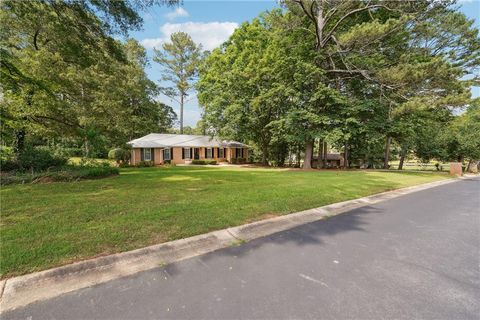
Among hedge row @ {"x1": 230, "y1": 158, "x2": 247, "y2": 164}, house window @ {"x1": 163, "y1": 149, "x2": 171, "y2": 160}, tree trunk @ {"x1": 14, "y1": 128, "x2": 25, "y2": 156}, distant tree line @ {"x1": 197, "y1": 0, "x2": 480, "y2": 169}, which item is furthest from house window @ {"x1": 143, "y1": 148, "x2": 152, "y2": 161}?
tree trunk @ {"x1": 14, "y1": 128, "x2": 25, "y2": 156}

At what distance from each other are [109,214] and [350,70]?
16843 mm

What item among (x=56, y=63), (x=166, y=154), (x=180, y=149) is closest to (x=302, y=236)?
(x=56, y=63)

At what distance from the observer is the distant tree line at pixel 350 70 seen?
13.7 meters

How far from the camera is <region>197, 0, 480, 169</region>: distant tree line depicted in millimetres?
13719

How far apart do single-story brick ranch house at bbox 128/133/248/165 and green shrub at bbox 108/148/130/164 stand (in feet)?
2.94

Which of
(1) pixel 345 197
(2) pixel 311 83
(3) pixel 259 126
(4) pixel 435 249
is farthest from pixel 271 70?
(4) pixel 435 249

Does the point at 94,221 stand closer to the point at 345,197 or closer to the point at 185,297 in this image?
the point at 185,297

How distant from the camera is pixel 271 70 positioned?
57.4ft

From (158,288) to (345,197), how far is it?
625 cm

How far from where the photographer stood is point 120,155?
2088 centimetres

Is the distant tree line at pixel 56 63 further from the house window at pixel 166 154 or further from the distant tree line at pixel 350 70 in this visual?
the distant tree line at pixel 350 70

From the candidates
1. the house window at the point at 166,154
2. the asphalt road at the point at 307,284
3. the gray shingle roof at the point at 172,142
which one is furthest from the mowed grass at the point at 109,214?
the house window at the point at 166,154

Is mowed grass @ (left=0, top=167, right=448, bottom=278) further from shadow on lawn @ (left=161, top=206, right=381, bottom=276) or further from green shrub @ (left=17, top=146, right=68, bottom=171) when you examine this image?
green shrub @ (left=17, top=146, right=68, bottom=171)

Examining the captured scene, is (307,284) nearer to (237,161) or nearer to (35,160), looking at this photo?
(35,160)
